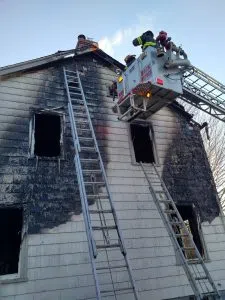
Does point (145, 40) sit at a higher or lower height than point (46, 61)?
lower

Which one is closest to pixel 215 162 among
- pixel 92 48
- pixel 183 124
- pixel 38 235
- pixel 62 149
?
pixel 183 124

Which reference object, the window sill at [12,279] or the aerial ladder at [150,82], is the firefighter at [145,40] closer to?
the aerial ladder at [150,82]

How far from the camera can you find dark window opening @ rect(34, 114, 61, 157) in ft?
26.1

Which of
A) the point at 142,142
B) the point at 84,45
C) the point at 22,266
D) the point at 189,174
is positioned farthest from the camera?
the point at 84,45

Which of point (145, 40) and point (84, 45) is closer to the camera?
point (145, 40)

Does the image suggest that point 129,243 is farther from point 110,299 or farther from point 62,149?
point 62,149

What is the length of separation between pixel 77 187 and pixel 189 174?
374 cm

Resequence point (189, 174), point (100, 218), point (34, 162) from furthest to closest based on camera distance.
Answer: point (189, 174), point (34, 162), point (100, 218)

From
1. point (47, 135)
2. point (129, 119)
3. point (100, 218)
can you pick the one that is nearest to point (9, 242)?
point (47, 135)

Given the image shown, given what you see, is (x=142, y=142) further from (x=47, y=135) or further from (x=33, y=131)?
(x=33, y=131)

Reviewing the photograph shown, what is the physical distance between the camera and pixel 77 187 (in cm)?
698

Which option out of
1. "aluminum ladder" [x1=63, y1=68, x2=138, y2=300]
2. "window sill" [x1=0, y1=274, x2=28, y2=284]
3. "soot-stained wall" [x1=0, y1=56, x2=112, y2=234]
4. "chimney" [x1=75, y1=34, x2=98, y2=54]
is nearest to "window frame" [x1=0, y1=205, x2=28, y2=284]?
"window sill" [x1=0, y1=274, x2=28, y2=284]

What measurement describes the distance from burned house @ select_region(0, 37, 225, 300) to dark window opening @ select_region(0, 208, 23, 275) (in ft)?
0.09

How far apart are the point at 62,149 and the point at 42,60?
114 inches
